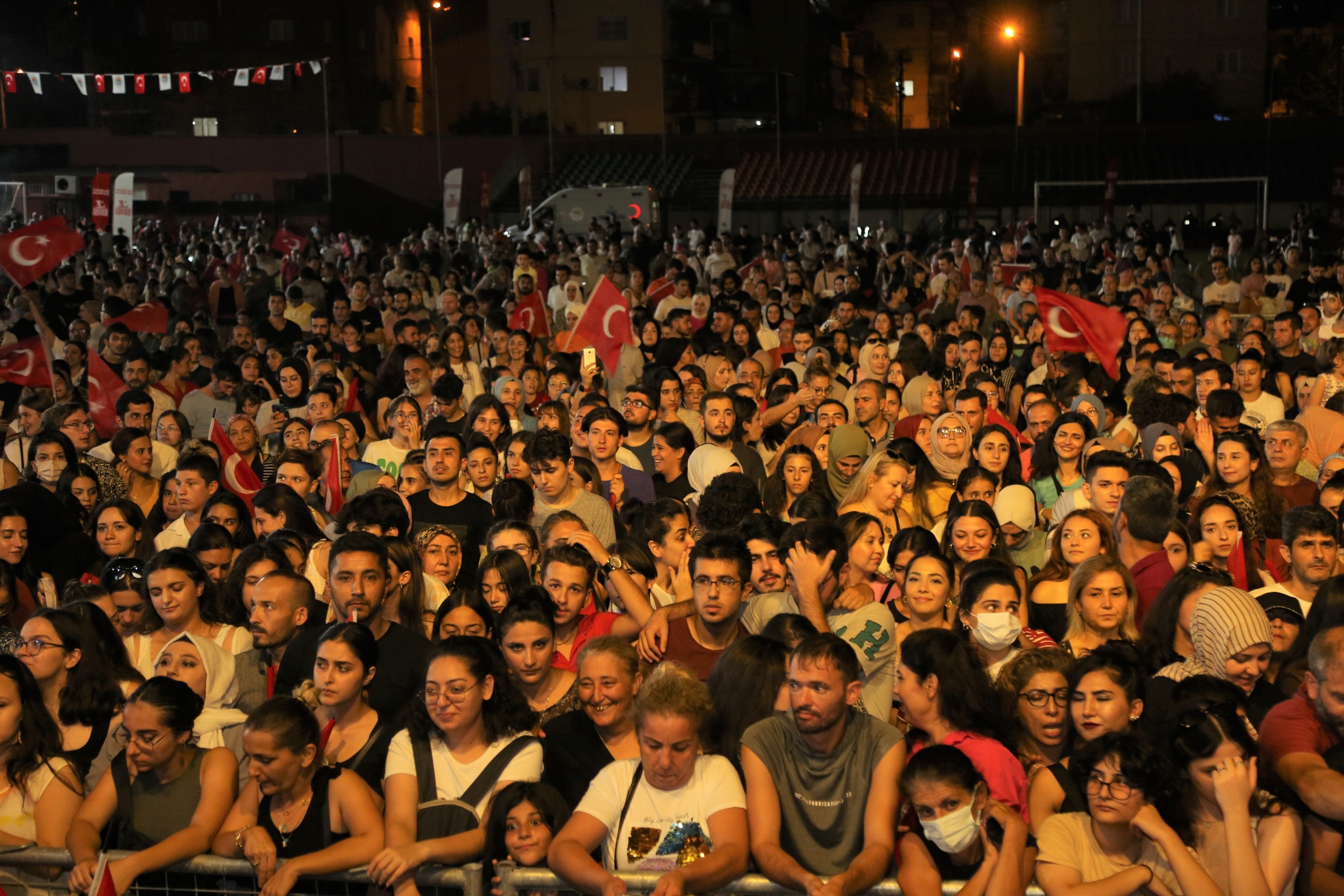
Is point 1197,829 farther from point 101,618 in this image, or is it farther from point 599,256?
point 599,256

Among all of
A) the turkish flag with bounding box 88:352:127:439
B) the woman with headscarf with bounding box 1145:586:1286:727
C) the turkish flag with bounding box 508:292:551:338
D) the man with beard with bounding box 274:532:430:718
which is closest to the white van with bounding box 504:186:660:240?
the turkish flag with bounding box 508:292:551:338

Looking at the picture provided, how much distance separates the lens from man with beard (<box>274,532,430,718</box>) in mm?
5172

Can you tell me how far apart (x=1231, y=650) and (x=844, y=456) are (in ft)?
12.6

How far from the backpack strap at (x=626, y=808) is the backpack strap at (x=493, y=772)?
0.46 metres

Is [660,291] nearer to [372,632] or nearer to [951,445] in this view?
[951,445]

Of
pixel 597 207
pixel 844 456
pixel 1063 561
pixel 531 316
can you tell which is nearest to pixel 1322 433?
pixel 844 456

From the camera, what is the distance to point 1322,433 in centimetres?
837

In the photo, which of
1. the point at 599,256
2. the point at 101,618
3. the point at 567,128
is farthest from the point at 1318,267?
the point at 567,128

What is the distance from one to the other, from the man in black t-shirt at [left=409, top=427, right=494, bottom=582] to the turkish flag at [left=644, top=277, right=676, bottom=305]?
897 cm

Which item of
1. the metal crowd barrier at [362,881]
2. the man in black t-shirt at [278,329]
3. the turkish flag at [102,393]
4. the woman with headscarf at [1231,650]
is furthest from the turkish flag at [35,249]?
the woman with headscarf at [1231,650]

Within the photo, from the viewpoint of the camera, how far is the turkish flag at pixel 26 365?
1020cm

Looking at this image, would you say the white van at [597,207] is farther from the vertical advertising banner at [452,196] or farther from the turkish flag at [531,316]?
the turkish flag at [531,316]

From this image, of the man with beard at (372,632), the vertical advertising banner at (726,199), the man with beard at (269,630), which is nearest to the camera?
the man with beard at (372,632)

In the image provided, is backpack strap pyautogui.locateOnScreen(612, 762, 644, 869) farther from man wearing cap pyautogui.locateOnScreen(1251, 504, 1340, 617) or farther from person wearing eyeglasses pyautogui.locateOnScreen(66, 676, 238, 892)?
man wearing cap pyautogui.locateOnScreen(1251, 504, 1340, 617)
